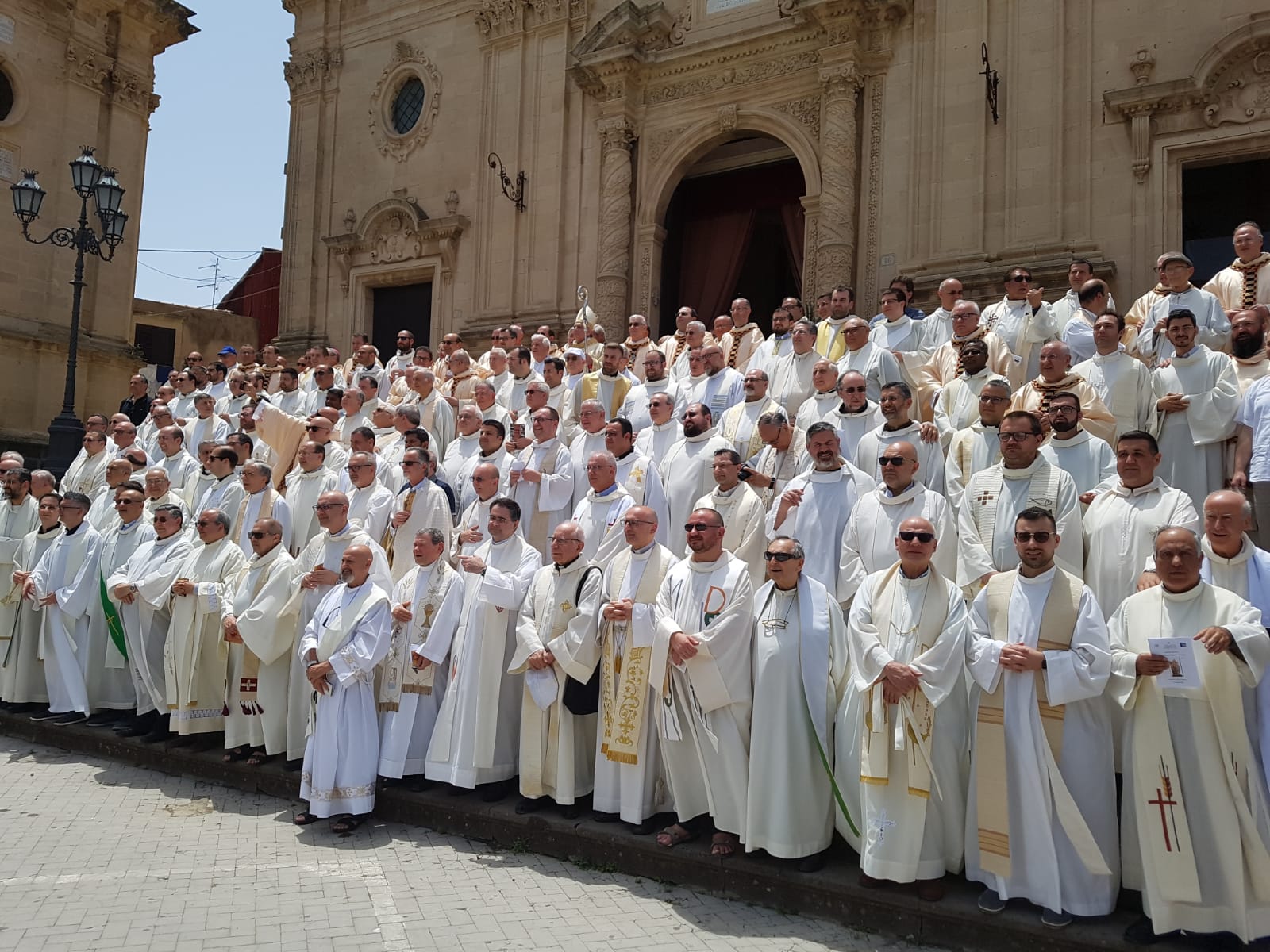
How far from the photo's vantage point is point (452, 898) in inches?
196

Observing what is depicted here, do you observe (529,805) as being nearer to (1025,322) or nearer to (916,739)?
(916,739)

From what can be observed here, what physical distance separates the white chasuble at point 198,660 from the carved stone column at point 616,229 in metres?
8.18

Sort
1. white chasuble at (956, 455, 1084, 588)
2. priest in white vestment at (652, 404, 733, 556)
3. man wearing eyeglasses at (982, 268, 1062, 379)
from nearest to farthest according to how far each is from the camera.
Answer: white chasuble at (956, 455, 1084, 588) → priest in white vestment at (652, 404, 733, 556) → man wearing eyeglasses at (982, 268, 1062, 379)

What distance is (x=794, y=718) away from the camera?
507 centimetres

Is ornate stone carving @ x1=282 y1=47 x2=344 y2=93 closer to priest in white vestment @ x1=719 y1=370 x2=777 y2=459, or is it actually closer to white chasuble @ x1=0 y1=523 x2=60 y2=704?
white chasuble @ x1=0 y1=523 x2=60 y2=704

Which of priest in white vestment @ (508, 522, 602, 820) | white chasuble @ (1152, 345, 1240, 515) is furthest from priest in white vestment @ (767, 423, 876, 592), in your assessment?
white chasuble @ (1152, 345, 1240, 515)

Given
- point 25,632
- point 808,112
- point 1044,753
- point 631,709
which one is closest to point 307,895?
point 631,709

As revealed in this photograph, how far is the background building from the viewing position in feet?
56.2

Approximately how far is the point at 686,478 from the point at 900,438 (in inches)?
67.0

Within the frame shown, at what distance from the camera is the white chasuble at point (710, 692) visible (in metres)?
5.22

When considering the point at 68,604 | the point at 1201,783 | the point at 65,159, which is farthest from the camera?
the point at 65,159

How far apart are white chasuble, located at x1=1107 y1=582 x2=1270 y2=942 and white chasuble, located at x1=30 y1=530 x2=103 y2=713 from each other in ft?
24.9

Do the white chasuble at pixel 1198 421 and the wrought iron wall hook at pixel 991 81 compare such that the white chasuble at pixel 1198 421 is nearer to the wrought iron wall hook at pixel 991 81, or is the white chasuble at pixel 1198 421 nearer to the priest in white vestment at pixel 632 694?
the priest in white vestment at pixel 632 694

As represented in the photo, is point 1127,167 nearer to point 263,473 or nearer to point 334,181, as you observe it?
point 263,473
